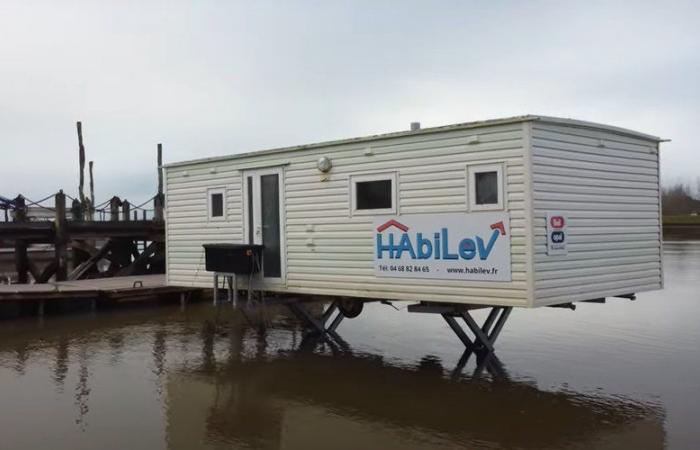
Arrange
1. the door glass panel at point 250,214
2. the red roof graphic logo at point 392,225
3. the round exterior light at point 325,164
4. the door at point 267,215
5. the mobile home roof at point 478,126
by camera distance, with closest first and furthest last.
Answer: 1. the mobile home roof at point 478,126
2. the red roof graphic logo at point 392,225
3. the round exterior light at point 325,164
4. the door at point 267,215
5. the door glass panel at point 250,214

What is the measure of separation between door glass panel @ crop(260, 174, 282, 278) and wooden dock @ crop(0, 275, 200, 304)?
5873mm

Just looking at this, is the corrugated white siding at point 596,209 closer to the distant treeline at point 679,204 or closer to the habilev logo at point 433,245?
the habilev logo at point 433,245

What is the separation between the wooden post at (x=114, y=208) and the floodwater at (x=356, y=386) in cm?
900

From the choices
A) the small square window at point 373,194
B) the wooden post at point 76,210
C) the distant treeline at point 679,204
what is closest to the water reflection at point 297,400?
the small square window at point 373,194

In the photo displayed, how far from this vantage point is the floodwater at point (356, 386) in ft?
22.7

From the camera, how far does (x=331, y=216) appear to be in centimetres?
1022

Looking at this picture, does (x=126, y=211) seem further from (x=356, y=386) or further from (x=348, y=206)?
(x=356, y=386)

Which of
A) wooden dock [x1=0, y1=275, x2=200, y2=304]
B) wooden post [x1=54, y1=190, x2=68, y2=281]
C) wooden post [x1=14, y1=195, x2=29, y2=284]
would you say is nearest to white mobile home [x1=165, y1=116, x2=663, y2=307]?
wooden dock [x1=0, y1=275, x2=200, y2=304]

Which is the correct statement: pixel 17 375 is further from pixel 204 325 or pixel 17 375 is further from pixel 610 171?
pixel 610 171

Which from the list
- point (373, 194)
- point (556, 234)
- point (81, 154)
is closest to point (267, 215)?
point (373, 194)

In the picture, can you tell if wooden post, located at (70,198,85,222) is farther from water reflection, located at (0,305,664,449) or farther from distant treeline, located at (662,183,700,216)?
distant treeline, located at (662,183,700,216)

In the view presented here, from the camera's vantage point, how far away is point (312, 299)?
1175cm

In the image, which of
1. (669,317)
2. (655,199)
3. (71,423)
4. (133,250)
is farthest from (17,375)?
(133,250)

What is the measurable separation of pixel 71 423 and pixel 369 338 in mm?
6032
